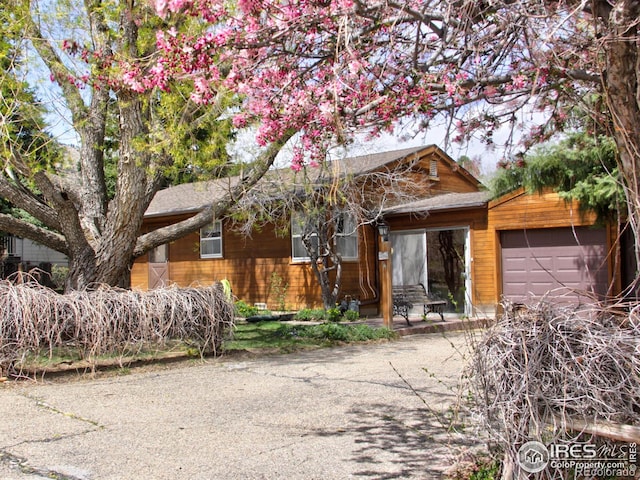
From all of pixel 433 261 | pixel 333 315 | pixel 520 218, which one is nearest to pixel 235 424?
pixel 333 315

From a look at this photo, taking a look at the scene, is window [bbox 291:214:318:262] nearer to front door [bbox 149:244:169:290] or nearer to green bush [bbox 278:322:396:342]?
green bush [bbox 278:322:396:342]

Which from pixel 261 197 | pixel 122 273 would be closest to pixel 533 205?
pixel 261 197

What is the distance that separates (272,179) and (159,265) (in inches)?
391

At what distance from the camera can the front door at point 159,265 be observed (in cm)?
2272

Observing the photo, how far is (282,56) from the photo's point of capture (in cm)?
587

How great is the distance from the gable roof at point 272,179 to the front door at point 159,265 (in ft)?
4.93

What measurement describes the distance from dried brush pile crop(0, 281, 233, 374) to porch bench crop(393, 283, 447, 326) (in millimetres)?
6340

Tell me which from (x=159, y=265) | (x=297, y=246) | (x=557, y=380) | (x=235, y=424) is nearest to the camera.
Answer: (x=557, y=380)

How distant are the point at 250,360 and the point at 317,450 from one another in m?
5.23

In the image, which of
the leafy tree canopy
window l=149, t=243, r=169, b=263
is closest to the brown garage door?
the leafy tree canopy

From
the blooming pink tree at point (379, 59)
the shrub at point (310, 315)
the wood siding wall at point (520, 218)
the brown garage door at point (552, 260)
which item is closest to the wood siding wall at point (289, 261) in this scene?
the wood siding wall at point (520, 218)

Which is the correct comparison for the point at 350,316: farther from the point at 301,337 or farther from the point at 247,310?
the point at 247,310

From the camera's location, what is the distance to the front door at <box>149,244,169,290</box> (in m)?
22.7

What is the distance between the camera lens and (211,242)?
21.2 meters
